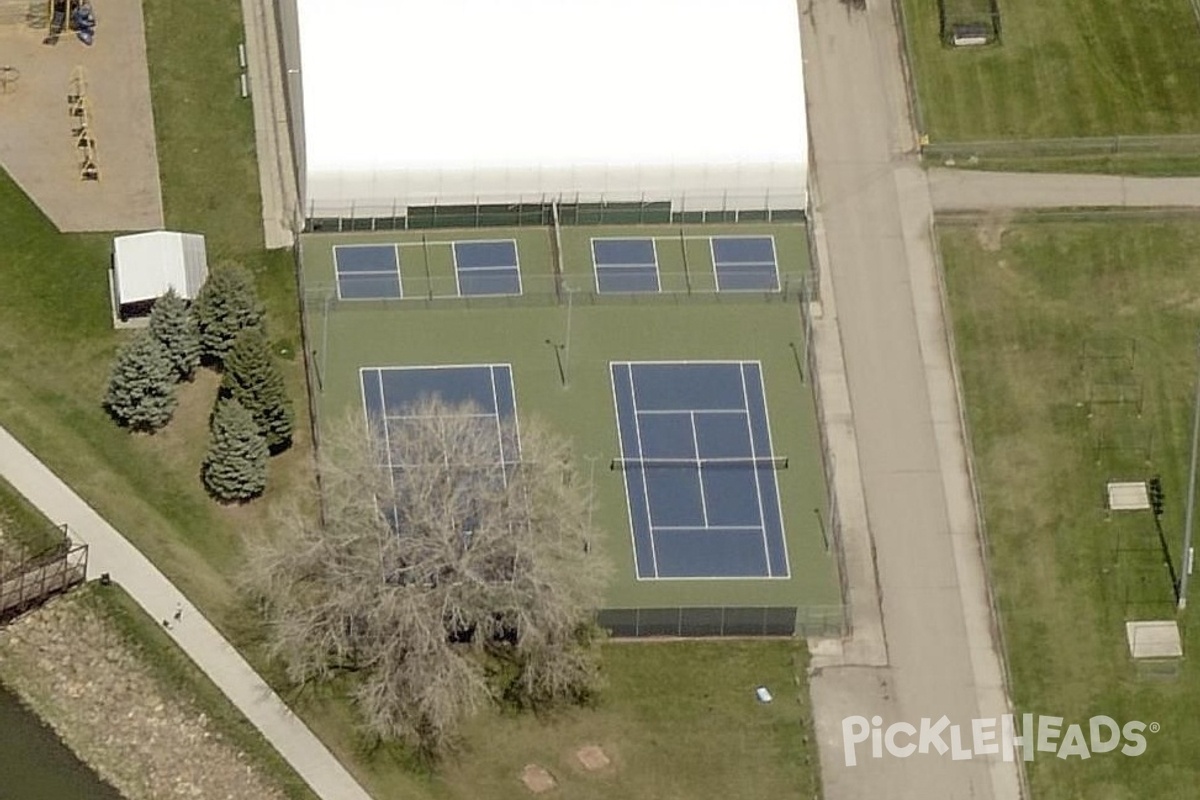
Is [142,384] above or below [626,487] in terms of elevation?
above

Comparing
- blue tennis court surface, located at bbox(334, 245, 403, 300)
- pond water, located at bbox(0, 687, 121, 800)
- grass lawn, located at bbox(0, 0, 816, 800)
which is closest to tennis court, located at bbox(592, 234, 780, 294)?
blue tennis court surface, located at bbox(334, 245, 403, 300)

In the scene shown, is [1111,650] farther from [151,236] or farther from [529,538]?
[151,236]

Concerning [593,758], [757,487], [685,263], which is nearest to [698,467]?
[757,487]

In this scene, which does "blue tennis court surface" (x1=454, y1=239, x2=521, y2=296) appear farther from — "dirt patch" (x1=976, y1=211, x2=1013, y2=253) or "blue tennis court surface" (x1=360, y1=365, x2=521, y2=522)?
"dirt patch" (x1=976, y1=211, x2=1013, y2=253)

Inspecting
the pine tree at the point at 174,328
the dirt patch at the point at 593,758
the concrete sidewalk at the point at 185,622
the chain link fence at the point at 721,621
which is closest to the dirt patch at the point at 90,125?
the pine tree at the point at 174,328

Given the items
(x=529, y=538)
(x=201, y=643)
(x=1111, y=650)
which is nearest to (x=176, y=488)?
(x=201, y=643)

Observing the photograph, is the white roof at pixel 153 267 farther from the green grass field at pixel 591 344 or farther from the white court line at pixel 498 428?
the white court line at pixel 498 428

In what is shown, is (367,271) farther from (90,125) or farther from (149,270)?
(90,125)
